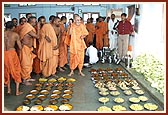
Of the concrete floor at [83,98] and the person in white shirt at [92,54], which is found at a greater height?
the person in white shirt at [92,54]

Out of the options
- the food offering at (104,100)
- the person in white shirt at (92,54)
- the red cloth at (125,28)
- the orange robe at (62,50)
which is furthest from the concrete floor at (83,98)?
the red cloth at (125,28)

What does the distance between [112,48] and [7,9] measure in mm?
5848

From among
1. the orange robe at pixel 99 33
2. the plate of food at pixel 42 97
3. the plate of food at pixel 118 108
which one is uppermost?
the orange robe at pixel 99 33

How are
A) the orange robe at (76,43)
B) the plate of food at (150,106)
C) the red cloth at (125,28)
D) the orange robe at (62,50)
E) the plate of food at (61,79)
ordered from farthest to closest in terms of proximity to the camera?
1. the red cloth at (125,28)
2. the orange robe at (62,50)
3. the orange robe at (76,43)
4. the plate of food at (61,79)
5. the plate of food at (150,106)

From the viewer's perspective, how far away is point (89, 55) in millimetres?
6789

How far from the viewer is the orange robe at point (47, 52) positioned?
17.0ft

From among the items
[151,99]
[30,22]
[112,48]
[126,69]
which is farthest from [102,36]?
[151,99]

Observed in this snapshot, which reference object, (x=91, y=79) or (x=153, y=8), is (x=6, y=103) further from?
(x=153, y=8)

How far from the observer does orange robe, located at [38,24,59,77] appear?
5.18 meters

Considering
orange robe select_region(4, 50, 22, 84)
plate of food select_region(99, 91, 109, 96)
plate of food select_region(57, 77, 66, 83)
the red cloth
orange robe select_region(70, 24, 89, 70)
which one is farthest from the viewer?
the red cloth

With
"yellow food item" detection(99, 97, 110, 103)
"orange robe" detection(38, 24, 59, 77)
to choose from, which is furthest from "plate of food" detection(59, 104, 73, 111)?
"orange robe" detection(38, 24, 59, 77)

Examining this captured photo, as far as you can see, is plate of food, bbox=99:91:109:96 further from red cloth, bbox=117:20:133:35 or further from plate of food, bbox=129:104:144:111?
red cloth, bbox=117:20:133:35

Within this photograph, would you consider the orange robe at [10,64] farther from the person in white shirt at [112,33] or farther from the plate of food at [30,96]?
the person in white shirt at [112,33]

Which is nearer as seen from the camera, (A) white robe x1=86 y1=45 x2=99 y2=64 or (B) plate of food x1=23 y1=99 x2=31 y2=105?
(B) plate of food x1=23 y1=99 x2=31 y2=105
